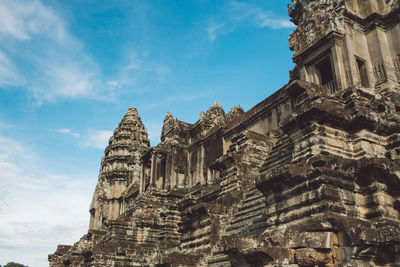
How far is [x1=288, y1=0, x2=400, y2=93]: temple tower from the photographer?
43.2 ft

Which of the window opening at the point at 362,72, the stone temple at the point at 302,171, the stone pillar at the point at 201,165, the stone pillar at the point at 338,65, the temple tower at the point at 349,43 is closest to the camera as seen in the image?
the stone temple at the point at 302,171

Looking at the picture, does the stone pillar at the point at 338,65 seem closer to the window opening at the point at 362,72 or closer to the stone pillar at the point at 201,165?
the window opening at the point at 362,72

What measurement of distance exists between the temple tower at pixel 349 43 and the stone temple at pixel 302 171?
→ 1.7 inches

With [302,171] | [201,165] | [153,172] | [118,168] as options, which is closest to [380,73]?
[302,171]

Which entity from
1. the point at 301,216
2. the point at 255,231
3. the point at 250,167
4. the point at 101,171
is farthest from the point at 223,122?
the point at 101,171

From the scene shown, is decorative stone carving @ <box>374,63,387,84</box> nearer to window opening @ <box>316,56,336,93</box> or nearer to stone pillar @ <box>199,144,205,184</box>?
window opening @ <box>316,56,336,93</box>

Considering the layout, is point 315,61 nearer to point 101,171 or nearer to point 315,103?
point 315,103

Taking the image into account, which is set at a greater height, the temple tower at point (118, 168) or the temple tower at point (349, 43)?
the temple tower at point (118, 168)

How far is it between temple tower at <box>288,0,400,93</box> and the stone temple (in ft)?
0.15

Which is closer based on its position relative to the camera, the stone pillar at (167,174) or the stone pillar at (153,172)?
the stone pillar at (167,174)

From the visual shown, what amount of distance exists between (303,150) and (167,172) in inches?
706

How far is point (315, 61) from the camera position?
14766 mm

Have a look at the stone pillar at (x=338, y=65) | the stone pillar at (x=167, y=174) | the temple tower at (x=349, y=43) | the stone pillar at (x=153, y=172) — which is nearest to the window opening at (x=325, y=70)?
the temple tower at (x=349, y=43)

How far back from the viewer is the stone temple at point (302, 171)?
7367 millimetres
